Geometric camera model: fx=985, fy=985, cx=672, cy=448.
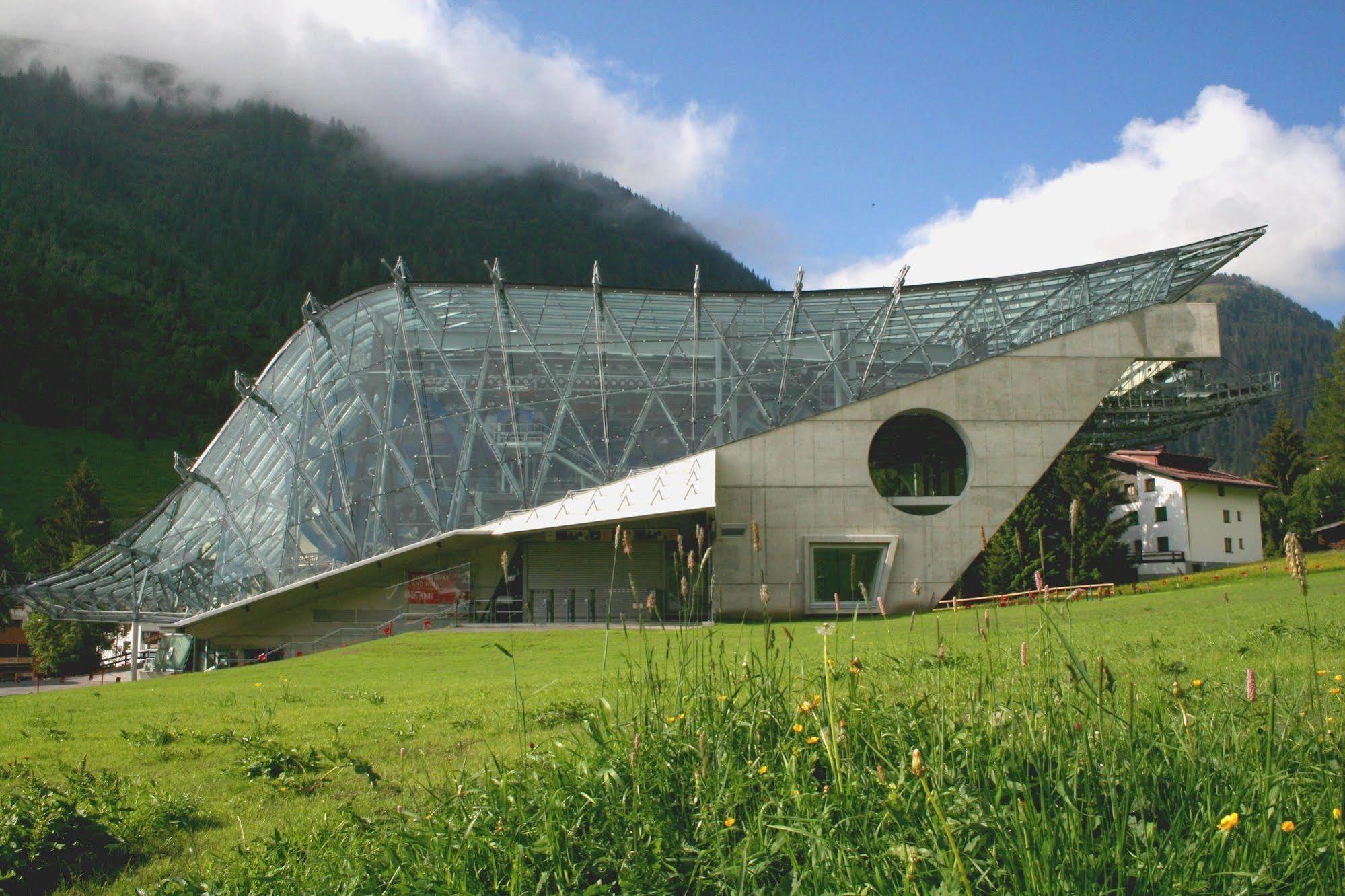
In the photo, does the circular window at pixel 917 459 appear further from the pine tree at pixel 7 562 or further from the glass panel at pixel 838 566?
the pine tree at pixel 7 562

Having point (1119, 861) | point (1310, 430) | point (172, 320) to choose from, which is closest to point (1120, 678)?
point (1119, 861)

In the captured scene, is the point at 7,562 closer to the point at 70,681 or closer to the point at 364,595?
the point at 70,681

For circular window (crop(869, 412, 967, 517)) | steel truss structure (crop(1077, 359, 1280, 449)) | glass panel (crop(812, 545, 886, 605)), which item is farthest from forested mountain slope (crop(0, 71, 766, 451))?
steel truss structure (crop(1077, 359, 1280, 449))

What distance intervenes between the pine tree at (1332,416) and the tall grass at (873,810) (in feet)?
237

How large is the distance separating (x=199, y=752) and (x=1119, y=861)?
7.05 metres

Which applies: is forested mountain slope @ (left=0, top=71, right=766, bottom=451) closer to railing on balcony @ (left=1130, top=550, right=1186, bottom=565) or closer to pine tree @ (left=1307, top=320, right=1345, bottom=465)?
railing on balcony @ (left=1130, top=550, right=1186, bottom=565)

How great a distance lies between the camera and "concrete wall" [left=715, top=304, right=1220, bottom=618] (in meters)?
29.4

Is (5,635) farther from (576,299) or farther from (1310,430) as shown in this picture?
(1310,430)

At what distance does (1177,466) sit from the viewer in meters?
57.4

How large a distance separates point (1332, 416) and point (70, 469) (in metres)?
109

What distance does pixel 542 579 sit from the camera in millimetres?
33156

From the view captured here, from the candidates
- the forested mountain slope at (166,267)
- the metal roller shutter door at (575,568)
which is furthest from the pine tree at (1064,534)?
the forested mountain slope at (166,267)

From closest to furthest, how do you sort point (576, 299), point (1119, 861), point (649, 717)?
1. point (1119, 861)
2. point (649, 717)
3. point (576, 299)

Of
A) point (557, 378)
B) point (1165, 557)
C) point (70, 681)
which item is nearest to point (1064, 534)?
point (1165, 557)
